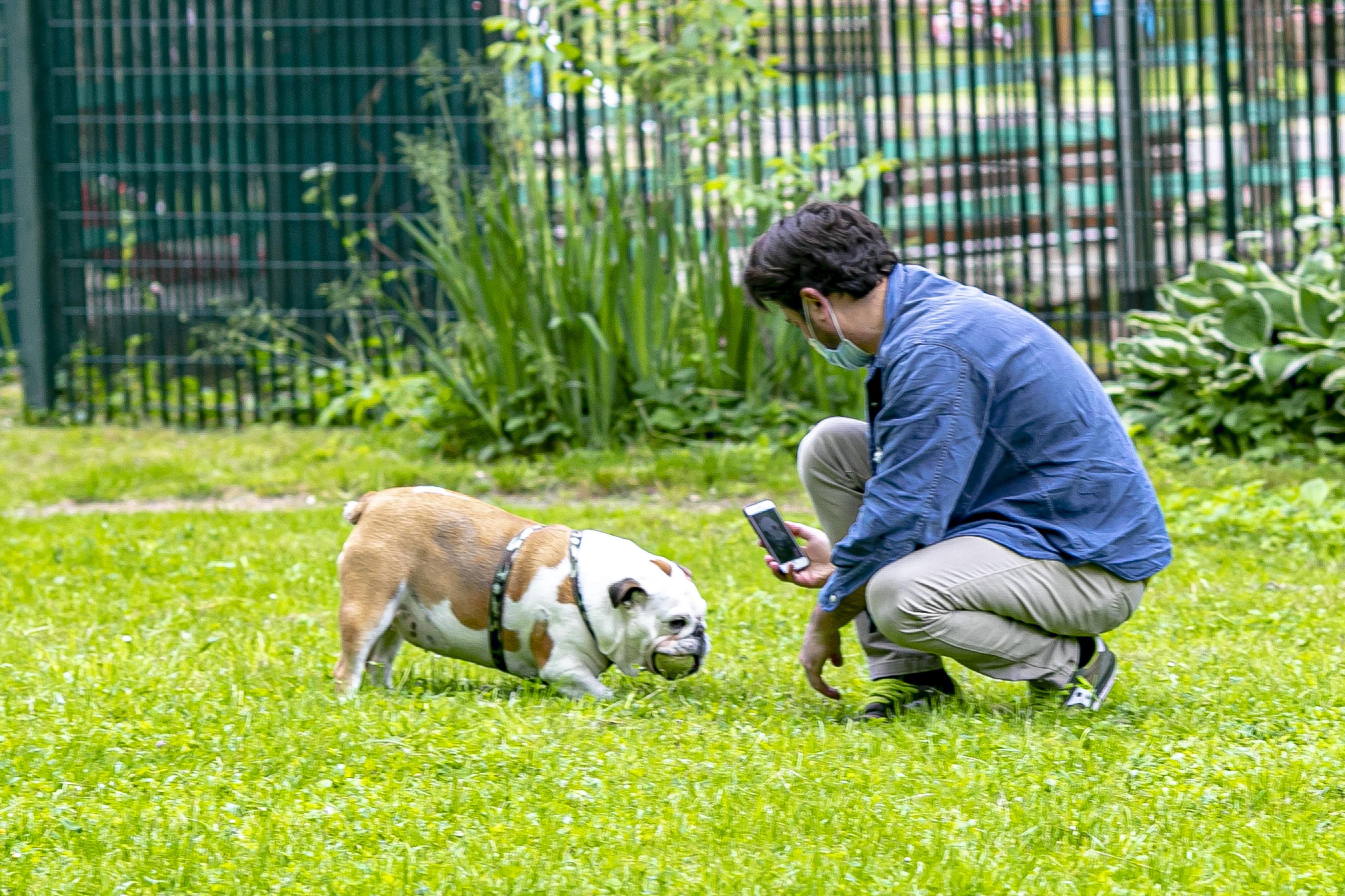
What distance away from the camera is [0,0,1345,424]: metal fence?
952 centimetres

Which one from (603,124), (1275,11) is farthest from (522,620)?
(1275,11)

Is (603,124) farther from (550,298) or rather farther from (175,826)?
(175,826)

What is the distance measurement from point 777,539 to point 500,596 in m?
0.75

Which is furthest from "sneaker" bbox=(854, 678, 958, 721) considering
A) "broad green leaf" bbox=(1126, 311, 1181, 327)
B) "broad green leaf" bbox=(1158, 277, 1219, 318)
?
"broad green leaf" bbox=(1158, 277, 1219, 318)

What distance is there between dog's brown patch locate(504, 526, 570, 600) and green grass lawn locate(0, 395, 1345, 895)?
1.02 feet

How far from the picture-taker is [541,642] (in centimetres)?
404

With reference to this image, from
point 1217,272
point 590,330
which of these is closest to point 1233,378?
point 1217,272

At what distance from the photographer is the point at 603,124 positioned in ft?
27.5

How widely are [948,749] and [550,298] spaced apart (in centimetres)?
506

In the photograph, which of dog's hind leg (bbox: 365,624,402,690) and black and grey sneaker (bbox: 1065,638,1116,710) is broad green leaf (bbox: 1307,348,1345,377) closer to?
black and grey sneaker (bbox: 1065,638,1116,710)

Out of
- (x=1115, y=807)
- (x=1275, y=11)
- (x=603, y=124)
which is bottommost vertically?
(x=1115, y=807)

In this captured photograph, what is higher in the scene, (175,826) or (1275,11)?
(1275,11)

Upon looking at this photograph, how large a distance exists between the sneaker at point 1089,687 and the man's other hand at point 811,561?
2.00 feet

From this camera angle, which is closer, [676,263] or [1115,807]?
[1115,807]
